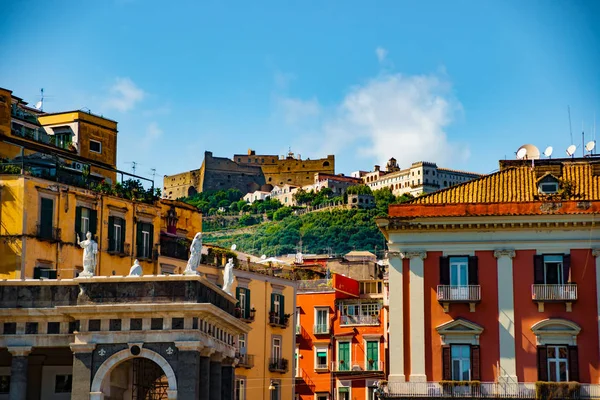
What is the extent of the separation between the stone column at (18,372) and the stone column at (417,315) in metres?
16.8

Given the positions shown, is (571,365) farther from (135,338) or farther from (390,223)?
(135,338)

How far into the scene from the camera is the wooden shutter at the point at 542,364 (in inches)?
2080

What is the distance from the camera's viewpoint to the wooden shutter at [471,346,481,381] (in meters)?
53.1

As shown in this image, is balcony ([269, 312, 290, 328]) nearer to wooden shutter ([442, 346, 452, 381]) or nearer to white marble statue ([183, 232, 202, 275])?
wooden shutter ([442, 346, 452, 381])

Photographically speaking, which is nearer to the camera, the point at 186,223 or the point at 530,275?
the point at 530,275

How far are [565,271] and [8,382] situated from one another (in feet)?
82.5

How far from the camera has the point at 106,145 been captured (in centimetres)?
7062

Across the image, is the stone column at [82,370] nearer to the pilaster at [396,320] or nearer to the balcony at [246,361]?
the pilaster at [396,320]

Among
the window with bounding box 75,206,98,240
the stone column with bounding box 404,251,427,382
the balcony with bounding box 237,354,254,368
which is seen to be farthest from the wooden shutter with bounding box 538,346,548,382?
the window with bounding box 75,206,98,240

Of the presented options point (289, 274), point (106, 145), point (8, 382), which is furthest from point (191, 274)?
point (289, 274)

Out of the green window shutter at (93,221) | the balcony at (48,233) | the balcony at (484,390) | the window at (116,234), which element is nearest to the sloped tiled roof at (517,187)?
the balcony at (484,390)

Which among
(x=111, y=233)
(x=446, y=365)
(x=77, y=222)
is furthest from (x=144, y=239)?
(x=446, y=365)

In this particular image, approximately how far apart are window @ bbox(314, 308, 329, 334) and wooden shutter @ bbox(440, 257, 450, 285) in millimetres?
26890

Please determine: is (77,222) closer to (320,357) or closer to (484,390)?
(484,390)
